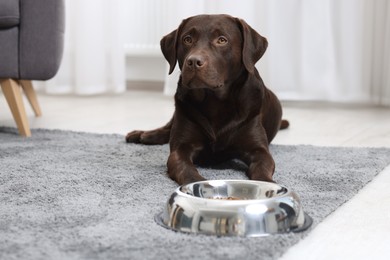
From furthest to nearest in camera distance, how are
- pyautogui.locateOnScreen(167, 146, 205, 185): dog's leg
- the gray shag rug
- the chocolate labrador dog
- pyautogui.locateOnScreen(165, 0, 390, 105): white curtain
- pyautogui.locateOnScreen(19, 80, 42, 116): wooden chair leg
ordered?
pyautogui.locateOnScreen(165, 0, 390, 105): white curtain → pyautogui.locateOnScreen(19, 80, 42, 116): wooden chair leg → the chocolate labrador dog → pyautogui.locateOnScreen(167, 146, 205, 185): dog's leg → the gray shag rug

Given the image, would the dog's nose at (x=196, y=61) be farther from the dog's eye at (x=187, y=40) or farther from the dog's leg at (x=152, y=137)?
the dog's leg at (x=152, y=137)

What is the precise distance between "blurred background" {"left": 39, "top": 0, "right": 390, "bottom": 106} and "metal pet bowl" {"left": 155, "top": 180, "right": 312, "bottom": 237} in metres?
2.37

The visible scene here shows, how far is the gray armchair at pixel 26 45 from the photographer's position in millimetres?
2695

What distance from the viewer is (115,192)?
1.76 metres

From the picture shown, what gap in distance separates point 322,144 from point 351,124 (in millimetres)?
596

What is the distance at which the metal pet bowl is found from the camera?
1.35 m

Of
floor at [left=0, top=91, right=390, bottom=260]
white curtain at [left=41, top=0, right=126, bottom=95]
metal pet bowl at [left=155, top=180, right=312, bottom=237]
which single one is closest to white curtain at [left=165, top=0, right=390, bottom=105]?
floor at [left=0, top=91, right=390, bottom=260]

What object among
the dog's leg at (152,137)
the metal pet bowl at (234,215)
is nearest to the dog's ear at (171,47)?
the dog's leg at (152,137)

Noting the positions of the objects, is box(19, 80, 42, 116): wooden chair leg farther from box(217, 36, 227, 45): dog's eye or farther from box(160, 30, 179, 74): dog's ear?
box(217, 36, 227, 45): dog's eye

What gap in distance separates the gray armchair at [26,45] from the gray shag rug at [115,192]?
0.63ft

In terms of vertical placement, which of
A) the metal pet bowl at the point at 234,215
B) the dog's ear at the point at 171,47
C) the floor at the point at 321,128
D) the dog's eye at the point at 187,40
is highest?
the dog's eye at the point at 187,40

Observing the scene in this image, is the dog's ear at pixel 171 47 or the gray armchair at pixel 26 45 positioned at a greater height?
the dog's ear at pixel 171 47

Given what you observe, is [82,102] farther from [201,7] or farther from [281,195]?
[281,195]

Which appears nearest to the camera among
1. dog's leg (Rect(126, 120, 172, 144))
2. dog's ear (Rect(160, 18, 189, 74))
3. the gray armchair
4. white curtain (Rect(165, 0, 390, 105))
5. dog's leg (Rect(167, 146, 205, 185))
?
dog's leg (Rect(167, 146, 205, 185))
